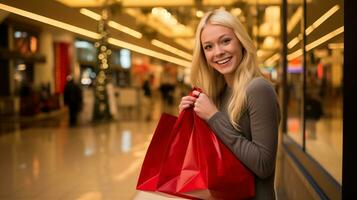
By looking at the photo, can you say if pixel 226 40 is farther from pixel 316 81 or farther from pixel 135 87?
pixel 135 87

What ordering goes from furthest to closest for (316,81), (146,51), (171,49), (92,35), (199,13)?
(171,49) → (199,13) → (146,51) → (92,35) → (316,81)

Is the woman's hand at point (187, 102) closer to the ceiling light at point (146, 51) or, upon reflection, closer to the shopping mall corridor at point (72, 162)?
the shopping mall corridor at point (72, 162)

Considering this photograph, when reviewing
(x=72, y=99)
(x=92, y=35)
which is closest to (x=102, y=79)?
(x=72, y=99)

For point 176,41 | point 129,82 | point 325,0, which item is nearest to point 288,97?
point 325,0

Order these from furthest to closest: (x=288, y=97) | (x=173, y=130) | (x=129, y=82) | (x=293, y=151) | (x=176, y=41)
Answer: (x=129, y=82)
(x=176, y=41)
(x=288, y=97)
(x=293, y=151)
(x=173, y=130)

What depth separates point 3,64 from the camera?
1673cm

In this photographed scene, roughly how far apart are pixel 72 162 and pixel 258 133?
596cm

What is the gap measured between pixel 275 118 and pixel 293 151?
403cm

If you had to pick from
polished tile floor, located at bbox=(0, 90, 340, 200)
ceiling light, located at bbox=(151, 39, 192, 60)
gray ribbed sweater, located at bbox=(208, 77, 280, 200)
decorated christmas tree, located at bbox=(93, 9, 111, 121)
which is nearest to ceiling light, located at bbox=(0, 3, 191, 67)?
ceiling light, located at bbox=(151, 39, 192, 60)

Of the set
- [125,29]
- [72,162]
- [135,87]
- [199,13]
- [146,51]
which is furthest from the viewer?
[135,87]

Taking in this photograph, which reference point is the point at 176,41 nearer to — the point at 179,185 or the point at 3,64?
the point at 3,64

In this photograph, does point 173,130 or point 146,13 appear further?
point 146,13

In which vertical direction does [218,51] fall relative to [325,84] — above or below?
above

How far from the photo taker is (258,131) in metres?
1.53
